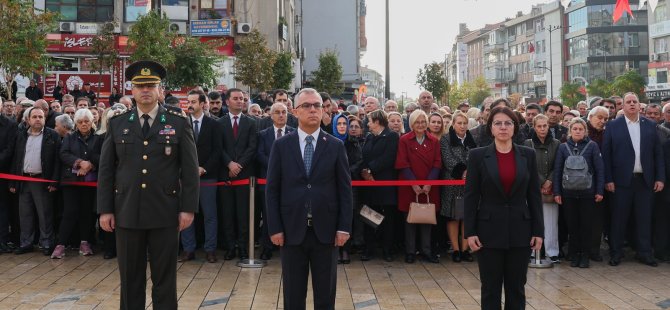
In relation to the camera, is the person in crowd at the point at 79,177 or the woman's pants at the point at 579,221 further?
the person in crowd at the point at 79,177

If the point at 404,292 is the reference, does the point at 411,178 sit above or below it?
above

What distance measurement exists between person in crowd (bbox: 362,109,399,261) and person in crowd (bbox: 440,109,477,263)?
2.29ft

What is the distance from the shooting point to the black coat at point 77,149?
11359 mm

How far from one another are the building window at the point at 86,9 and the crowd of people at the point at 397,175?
36301 mm

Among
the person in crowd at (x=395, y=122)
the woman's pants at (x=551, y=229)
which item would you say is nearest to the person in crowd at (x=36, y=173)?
the person in crowd at (x=395, y=122)

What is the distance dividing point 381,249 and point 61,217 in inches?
188

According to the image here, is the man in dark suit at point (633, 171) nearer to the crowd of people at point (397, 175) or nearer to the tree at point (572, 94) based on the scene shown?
the crowd of people at point (397, 175)

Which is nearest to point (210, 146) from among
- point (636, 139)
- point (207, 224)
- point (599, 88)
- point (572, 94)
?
point (207, 224)

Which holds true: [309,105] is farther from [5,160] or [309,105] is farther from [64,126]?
[5,160]

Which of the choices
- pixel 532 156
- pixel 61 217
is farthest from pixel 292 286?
pixel 61 217

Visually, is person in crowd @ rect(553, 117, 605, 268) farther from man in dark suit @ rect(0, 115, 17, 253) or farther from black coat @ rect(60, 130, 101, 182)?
man in dark suit @ rect(0, 115, 17, 253)

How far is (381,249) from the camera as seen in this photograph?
483 inches

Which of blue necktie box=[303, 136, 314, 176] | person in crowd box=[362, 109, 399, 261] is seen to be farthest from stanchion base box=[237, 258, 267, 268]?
blue necktie box=[303, 136, 314, 176]

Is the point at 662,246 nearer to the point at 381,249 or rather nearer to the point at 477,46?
the point at 381,249
